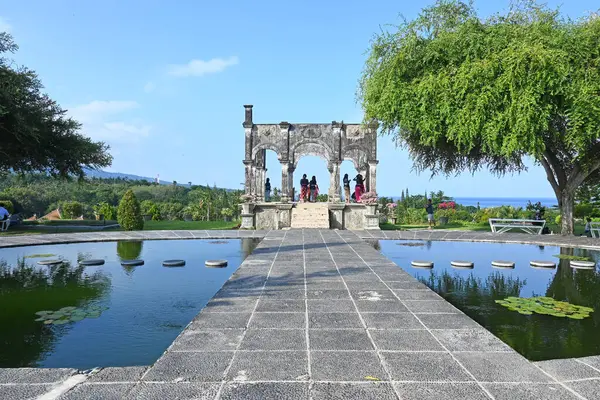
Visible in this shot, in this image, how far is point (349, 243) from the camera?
38.5ft

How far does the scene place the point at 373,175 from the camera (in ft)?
64.4

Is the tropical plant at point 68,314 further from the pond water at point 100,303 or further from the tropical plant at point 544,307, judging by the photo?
the tropical plant at point 544,307

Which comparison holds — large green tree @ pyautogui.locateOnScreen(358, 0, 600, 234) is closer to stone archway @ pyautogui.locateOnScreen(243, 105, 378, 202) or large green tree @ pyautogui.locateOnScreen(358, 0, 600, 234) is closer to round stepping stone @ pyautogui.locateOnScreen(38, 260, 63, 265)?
stone archway @ pyautogui.locateOnScreen(243, 105, 378, 202)

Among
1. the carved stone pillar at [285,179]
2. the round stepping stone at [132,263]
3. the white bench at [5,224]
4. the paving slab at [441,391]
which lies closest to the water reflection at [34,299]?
the round stepping stone at [132,263]

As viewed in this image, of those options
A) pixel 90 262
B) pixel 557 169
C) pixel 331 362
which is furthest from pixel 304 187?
pixel 331 362

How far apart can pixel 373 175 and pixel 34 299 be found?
15609 millimetres

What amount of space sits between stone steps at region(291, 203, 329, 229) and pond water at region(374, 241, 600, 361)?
→ 6080mm

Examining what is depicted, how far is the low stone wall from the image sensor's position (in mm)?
18516

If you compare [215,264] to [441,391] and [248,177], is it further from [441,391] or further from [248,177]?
[248,177]

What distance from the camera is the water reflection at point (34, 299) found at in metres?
3.96

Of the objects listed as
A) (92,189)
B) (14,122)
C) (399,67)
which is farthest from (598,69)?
(92,189)

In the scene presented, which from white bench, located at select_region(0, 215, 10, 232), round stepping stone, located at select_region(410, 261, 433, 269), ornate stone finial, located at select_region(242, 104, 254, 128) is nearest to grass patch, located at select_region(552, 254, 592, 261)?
round stepping stone, located at select_region(410, 261, 433, 269)

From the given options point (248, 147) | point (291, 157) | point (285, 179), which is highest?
point (248, 147)

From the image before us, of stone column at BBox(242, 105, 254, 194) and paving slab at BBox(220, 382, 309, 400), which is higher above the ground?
stone column at BBox(242, 105, 254, 194)
